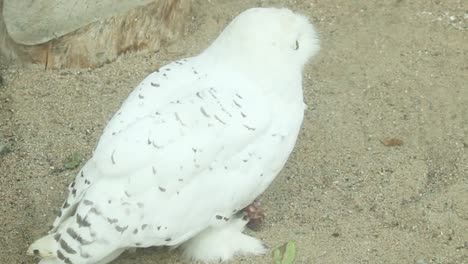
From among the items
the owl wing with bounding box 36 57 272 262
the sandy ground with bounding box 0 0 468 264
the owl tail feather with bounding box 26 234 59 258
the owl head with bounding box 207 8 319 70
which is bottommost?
the sandy ground with bounding box 0 0 468 264

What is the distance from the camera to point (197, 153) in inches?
135

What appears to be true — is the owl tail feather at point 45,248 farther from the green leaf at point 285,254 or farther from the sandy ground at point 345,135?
the green leaf at point 285,254

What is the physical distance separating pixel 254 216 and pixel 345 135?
82 centimetres

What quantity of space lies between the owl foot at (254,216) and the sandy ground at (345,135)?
52 millimetres

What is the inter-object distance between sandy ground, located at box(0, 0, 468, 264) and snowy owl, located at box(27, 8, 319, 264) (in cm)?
37

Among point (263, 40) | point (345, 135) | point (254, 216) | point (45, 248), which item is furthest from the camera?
point (345, 135)

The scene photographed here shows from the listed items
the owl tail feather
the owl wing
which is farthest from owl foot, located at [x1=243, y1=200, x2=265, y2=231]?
the owl tail feather

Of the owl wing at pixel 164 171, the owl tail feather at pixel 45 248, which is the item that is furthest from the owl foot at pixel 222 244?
the owl tail feather at pixel 45 248

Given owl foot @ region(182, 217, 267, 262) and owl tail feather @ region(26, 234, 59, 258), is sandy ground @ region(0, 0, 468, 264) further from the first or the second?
owl tail feather @ region(26, 234, 59, 258)

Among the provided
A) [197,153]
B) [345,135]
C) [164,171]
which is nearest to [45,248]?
[164,171]

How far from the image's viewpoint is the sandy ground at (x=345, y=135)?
3.87 m

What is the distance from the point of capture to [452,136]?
14.5ft

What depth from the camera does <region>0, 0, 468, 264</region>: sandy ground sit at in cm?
387

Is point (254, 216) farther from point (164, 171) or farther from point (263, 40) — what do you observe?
point (263, 40)
